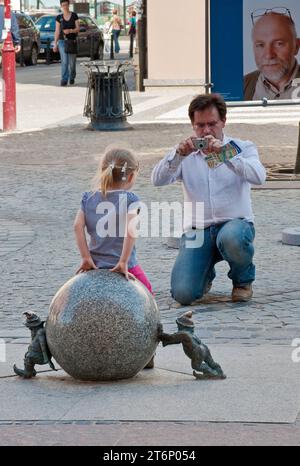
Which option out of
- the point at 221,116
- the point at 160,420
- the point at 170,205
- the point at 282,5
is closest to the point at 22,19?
the point at 282,5

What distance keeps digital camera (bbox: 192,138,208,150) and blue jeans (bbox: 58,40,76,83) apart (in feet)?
74.5

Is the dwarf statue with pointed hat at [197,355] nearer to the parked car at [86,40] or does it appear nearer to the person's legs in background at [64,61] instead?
the person's legs in background at [64,61]

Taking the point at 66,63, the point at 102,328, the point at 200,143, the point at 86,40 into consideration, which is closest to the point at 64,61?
the point at 66,63

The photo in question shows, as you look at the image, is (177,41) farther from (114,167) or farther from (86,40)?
(114,167)

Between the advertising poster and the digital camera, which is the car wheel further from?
the digital camera

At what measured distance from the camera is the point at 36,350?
21.0ft

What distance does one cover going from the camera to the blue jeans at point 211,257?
8.08 metres

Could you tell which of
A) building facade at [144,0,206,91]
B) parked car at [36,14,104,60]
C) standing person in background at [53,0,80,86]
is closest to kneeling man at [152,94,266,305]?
building facade at [144,0,206,91]

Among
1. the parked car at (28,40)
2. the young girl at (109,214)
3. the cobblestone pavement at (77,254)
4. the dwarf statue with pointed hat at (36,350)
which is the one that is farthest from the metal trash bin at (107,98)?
the parked car at (28,40)

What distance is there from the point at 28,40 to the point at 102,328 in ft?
124

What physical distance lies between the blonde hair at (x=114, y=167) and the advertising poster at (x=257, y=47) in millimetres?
10956

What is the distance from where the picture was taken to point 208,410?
5.68 m

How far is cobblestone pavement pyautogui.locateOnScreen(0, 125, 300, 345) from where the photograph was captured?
25.4ft
